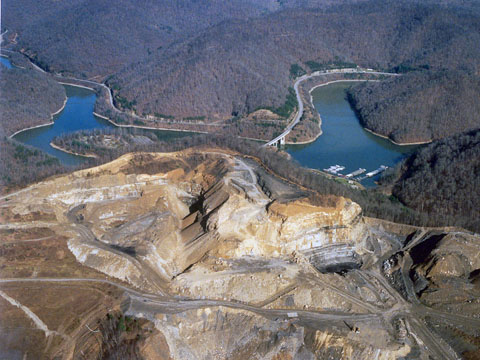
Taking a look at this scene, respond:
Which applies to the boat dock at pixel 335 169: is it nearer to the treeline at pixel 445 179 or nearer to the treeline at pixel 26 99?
the treeline at pixel 445 179

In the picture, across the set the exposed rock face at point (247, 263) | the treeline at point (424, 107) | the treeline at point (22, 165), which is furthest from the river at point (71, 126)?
the treeline at point (424, 107)

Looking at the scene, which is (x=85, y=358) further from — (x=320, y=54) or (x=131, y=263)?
(x=320, y=54)

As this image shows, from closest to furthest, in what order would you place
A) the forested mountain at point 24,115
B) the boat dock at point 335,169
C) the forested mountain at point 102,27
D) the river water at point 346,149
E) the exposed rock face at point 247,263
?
the exposed rock face at point 247,263 < the forested mountain at point 24,115 < the boat dock at point 335,169 < the river water at point 346,149 < the forested mountain at point 102,27

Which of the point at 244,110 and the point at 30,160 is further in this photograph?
the point at 244,110

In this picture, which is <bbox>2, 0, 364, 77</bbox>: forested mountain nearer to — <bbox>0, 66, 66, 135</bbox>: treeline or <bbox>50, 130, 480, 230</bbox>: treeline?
<bbox>0, 66, 66, 135</bbox>: treeline

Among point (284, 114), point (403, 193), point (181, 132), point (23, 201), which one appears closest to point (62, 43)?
point (181, 132)
